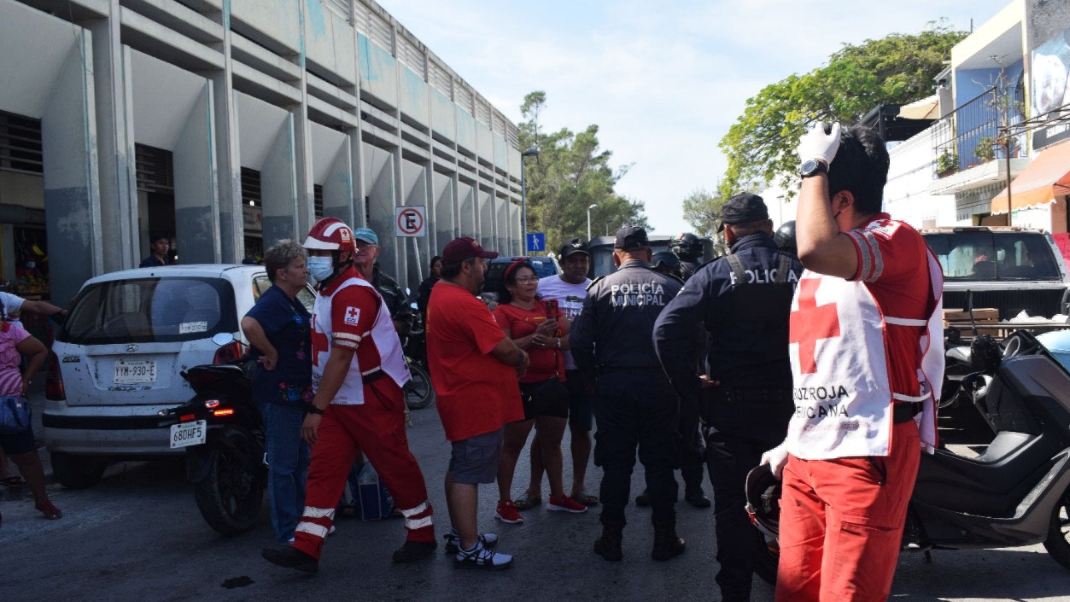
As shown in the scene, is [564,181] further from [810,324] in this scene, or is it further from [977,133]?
[810,324]

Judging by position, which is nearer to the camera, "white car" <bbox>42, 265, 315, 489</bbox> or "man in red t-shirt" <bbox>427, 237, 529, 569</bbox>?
"man in red t-shirt" <bbox>427, 237, 529, 569</bbox>

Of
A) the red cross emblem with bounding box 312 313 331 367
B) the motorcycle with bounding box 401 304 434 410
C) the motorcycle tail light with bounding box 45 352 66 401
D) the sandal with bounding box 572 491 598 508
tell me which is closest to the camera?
the red cross emblem with bounding box 312 313 331 367

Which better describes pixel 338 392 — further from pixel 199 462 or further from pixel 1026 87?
pixel 1026 87

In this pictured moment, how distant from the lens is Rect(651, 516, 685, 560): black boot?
5.15 m

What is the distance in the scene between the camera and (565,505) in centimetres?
634

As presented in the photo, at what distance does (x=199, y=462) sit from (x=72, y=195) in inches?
311

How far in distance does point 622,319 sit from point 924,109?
31.5m

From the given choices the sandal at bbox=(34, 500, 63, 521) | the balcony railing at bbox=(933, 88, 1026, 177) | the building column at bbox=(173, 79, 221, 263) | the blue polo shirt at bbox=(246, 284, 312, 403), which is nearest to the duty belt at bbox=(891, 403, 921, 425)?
the blue polo shirt at bbox=(246, 284, 312, 403)

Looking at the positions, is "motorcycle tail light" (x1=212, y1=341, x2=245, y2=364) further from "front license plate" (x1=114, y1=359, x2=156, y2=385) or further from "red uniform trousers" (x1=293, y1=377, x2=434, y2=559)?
"red uniform trousers" (x1=293, y1=377, x2=434, y2=559)

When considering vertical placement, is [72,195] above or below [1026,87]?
below

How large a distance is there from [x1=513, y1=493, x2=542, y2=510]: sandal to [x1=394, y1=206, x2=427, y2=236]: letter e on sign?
1245 centimetres

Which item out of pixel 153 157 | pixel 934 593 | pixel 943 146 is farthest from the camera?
pixel 943 146

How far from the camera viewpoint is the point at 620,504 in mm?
5211

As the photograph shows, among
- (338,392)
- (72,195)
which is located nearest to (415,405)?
(72,195)
